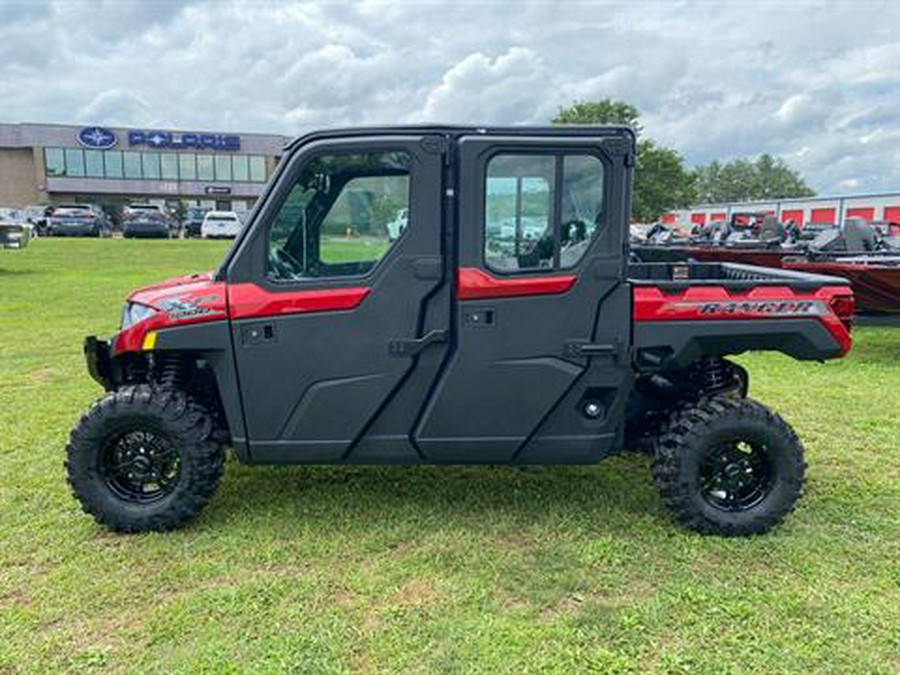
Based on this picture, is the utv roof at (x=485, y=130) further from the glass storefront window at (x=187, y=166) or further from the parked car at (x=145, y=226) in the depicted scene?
the glass storefront window at (x=187, y=166)

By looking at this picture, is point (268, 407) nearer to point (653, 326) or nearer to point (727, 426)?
point (653, 326)

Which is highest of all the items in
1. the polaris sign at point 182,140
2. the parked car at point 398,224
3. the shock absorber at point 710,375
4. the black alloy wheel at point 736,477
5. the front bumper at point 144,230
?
the polaris sign at point 182,140

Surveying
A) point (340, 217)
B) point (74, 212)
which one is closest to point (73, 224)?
point (74, 212)

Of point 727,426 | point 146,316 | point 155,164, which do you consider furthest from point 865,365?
point 155,164

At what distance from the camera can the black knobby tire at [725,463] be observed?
368 cm

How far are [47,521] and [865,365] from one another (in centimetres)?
793

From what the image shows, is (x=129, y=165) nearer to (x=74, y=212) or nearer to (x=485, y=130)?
(x=74, y=212)

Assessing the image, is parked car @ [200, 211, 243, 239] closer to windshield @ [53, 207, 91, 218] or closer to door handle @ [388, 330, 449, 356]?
windshield @ [53, 207, 91, 218]

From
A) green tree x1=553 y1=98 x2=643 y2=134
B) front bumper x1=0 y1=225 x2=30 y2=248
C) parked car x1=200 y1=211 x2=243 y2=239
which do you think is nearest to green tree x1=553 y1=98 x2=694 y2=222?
green tree x1=553 y1=98 x2=643 y2=134

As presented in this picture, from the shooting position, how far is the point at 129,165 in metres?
60.0

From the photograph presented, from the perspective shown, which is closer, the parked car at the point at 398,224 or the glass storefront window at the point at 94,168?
the parked car at the point at 398,224

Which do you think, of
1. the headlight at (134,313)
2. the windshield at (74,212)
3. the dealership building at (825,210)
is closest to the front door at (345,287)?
the headlight at (134,313)

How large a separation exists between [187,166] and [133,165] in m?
4.36

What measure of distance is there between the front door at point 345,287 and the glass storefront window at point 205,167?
62.9 metres
